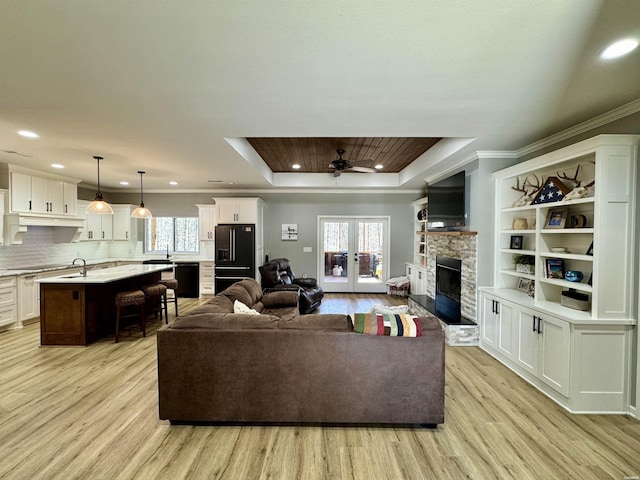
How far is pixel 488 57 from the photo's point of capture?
1.82 metres

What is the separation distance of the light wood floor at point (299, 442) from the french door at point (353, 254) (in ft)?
14.6

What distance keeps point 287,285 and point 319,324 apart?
3.04 meters

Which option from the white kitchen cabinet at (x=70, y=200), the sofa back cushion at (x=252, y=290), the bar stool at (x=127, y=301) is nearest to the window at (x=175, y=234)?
the white kitchen cabinet at (x=70, y=200)

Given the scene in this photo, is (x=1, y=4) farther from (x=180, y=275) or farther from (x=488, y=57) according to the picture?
(x=180, y=275)

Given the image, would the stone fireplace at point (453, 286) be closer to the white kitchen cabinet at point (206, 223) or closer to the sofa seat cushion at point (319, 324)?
the sofa seat cushion at point (319, 324)

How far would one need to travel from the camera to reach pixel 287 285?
531 cm

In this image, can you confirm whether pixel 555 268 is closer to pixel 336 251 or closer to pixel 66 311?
pixel 336 251

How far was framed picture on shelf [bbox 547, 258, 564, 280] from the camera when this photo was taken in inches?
123

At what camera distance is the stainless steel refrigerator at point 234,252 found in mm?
6496

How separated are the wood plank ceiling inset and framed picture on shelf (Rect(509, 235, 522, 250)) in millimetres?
1734

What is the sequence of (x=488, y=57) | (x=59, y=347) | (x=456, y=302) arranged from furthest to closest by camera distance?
(x=456, y=302) → (x=59, y=347) → (x=488, y=57)

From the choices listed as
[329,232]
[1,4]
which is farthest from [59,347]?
[329,232]

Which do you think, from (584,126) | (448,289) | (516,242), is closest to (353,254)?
(448,289)

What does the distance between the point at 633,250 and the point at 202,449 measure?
3.82m
